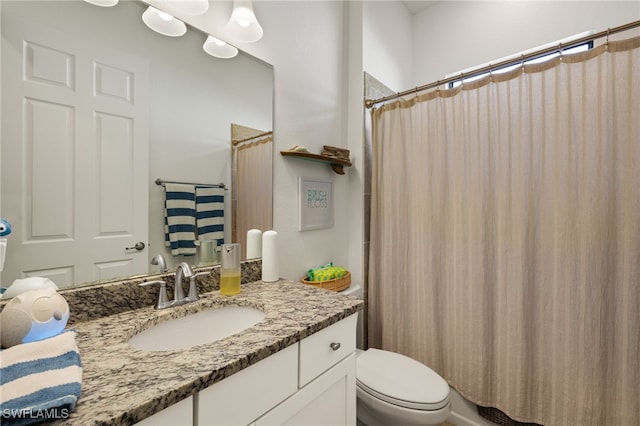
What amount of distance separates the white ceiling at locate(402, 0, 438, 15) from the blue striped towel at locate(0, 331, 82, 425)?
2.91 meters

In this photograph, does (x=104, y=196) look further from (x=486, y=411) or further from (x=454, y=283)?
(x=486, y=411)

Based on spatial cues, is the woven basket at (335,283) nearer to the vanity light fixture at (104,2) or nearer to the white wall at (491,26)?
the vanity light fixture at (104,2)

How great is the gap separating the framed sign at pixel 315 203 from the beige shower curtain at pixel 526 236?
37 cm

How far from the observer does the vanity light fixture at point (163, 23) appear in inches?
41.3

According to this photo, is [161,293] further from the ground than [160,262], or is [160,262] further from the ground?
[160,262]

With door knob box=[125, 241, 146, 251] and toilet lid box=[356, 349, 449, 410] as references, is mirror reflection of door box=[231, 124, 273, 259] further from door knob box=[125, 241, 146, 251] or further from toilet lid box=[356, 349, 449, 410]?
toilet lid box=[356, 349, 449, 410]

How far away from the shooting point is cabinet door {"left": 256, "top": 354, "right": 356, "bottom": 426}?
0.81m

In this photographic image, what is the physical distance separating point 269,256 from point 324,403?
639 millimetres

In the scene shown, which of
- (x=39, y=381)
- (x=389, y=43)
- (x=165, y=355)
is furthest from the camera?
(x=389, y=43)

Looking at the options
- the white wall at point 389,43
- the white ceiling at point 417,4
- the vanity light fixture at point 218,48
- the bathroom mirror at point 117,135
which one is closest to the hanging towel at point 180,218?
the bathroom mirror at point 117,135

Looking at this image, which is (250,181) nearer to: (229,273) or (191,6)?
(229,273)

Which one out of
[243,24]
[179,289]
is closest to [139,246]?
[179,289]

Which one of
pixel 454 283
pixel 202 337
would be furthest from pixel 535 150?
Answer: pixel 202 337

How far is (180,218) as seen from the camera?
1146mm
